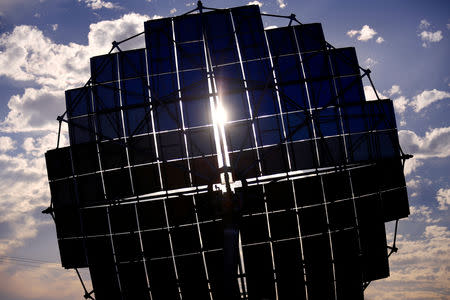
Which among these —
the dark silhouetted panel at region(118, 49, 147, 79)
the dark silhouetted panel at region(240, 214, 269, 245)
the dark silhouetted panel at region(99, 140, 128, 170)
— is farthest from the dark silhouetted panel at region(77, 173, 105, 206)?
the dark silhouetted panel at region(240, 214, 269, 245)

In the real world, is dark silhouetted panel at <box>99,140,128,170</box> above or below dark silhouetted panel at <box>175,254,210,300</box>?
above

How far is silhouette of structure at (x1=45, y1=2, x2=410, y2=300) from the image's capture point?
10.6 meters

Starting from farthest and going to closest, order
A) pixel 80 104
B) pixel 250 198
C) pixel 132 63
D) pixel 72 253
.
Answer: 1. pixel 132 63
2. pixel 80 104
3. pixel 72 253
4. pixel 250 198

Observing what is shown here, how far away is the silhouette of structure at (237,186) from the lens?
10.6 meters

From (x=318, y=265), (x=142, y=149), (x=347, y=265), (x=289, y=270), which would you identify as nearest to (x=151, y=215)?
(x=142, y=149)

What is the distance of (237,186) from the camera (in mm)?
10477

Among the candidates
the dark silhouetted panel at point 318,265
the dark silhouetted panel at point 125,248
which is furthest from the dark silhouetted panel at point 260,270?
the dark silhouetted panel at point 125,248

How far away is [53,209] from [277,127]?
9.99 metres

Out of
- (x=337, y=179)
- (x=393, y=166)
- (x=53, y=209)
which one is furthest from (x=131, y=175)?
(x=393, y=166)

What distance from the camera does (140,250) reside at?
10.6 metres

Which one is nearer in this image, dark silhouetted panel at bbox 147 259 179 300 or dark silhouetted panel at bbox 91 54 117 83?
dark silhouetted panel at bbox 147 259 179 300

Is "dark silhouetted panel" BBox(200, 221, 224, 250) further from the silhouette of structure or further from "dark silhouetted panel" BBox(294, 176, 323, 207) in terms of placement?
"dark silhouetted panel" BBox(294, 176, 323, 207)

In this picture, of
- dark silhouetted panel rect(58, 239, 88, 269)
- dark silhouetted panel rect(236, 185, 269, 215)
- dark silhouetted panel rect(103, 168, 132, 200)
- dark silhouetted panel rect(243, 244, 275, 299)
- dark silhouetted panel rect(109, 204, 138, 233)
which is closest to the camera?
dark silhouetted panel rect(236, 185, 269, 215)

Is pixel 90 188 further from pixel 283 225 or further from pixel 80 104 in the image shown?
pixel 283 225
